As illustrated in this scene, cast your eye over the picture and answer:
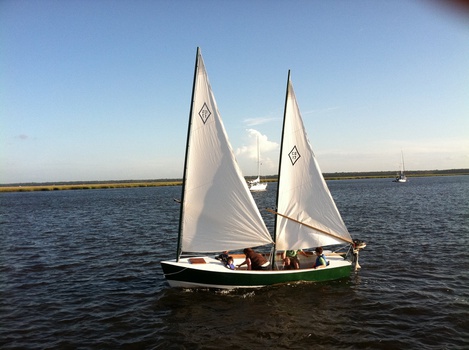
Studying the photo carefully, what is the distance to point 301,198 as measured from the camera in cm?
1898

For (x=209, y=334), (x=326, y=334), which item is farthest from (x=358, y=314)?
(x=209, y=334)

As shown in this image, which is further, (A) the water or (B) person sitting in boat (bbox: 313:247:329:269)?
(B) person sitting in boat (bbox: 313:247:329:269)

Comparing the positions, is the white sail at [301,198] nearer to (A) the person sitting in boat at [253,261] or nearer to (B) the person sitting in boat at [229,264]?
(A) the person sitting in boat at [253,261]

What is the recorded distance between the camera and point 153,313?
1575 cm

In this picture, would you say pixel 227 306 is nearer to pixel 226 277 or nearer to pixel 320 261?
pixel 226 277

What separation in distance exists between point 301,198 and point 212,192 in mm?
5242

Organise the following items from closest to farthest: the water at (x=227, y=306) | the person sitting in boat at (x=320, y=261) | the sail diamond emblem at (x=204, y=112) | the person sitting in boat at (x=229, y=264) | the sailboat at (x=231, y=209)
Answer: the water at (x=227, y=306)
the sail diamond emblem at (x=204, y=112)
the sailboat at (x=231, y=209)
the person sitting in boat at (x=229, y=264)
the person sitting in boat at (x=320, y=261)

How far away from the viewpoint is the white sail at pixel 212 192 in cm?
1681

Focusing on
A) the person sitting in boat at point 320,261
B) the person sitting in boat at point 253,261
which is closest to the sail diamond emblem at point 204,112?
the person sitting in boat at point 253,261

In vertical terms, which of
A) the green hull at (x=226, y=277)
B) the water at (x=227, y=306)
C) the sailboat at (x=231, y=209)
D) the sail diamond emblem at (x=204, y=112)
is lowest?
the water at (x=227, y=306)

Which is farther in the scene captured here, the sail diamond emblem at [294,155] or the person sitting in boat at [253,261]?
the sail diamond emblem at [294,155]

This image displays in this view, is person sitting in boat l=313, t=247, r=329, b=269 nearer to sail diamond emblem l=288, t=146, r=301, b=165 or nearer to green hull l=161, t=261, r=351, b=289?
green hull l=161, t=261, r=351, b=289

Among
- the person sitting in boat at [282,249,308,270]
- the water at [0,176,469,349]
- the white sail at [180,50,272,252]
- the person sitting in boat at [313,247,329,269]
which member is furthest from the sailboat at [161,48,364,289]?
the water at [0,176,469,349]

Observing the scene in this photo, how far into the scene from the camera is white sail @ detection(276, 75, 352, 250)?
61.6ft
